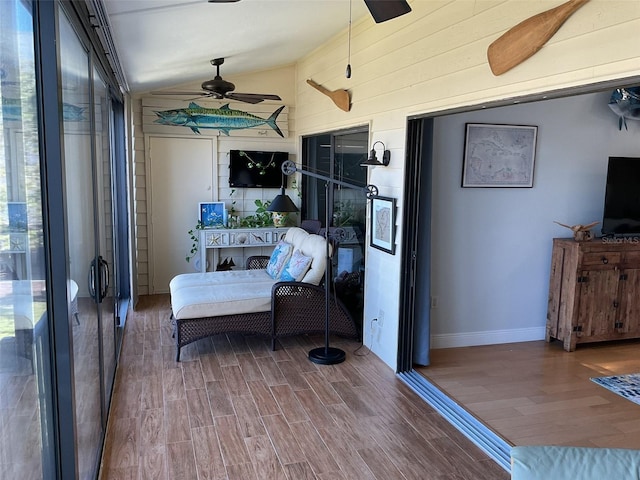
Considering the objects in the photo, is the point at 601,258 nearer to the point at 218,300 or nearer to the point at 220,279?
the point at 218,300

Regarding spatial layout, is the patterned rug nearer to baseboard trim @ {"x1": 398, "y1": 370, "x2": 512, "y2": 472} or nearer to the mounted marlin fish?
baseboard trim @ {"x1": 398, "y1": 370, "x2": 512, "y2": 472}

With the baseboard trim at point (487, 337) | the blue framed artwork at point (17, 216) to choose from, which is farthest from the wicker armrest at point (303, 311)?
the blue framed artwork at point (17, 216)

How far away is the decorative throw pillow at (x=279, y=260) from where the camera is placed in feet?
17.0

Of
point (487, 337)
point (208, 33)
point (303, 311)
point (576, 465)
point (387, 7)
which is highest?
point (208, 33)

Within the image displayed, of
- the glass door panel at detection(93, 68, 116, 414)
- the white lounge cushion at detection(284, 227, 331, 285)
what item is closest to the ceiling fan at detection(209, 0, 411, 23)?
the glass door panel at detection(93, 68, 116, 414)

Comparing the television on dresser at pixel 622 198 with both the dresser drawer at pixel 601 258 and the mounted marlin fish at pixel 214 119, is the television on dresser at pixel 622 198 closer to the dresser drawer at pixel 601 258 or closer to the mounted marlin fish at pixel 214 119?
the dresser drawer at pixel 601 258

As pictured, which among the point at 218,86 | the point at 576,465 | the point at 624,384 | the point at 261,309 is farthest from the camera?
the point at 218,86

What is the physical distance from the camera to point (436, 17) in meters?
3.41

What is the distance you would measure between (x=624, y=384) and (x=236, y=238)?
421 centimetres

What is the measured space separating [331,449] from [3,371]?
6.89 feet

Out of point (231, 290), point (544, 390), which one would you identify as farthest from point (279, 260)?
point (544, 390)

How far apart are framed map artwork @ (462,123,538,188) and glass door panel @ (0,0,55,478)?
11.8ft

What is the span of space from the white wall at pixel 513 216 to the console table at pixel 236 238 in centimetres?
248

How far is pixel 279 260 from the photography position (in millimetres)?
5238
